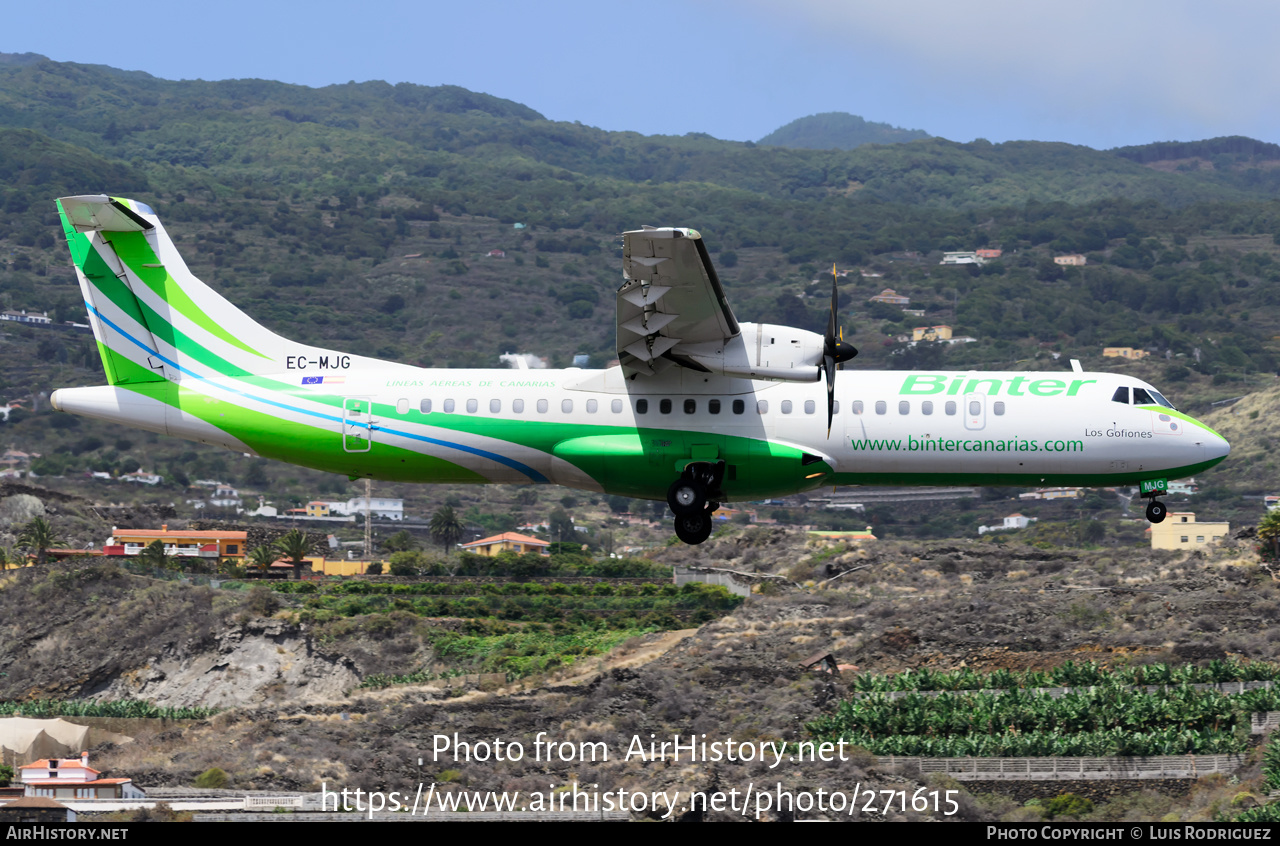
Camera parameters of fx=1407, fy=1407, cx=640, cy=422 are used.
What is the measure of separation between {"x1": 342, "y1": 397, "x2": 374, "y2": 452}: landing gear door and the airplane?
5cm

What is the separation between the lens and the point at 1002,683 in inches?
2859

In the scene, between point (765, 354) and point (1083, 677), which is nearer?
point (765, 354)

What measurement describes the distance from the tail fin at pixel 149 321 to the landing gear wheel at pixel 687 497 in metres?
10.0

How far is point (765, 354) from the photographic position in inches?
1188

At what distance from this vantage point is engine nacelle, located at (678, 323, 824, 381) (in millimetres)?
29875

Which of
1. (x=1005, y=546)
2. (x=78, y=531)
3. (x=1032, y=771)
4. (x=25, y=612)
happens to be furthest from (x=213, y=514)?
(x=1032, y=771)

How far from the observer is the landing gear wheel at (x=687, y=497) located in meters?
31.3

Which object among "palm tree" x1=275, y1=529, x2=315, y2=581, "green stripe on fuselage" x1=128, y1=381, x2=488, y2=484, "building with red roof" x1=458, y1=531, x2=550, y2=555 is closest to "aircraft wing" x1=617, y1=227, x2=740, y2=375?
"green stripe on fuselage" x1=128, y1=381, x2=488, y2=484

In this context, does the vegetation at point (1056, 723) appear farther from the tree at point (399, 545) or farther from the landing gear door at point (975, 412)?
the tree at point (399, 545)

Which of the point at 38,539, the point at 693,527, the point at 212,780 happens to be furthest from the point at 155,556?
the point at 693,527

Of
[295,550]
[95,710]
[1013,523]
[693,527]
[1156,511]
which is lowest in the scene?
[95,710]

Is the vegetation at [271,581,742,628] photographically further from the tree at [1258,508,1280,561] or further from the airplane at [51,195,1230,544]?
the airplane at [51,195,1230,544]

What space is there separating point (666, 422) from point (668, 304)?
139 inches

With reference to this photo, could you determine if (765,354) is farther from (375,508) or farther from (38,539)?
(375,508)
